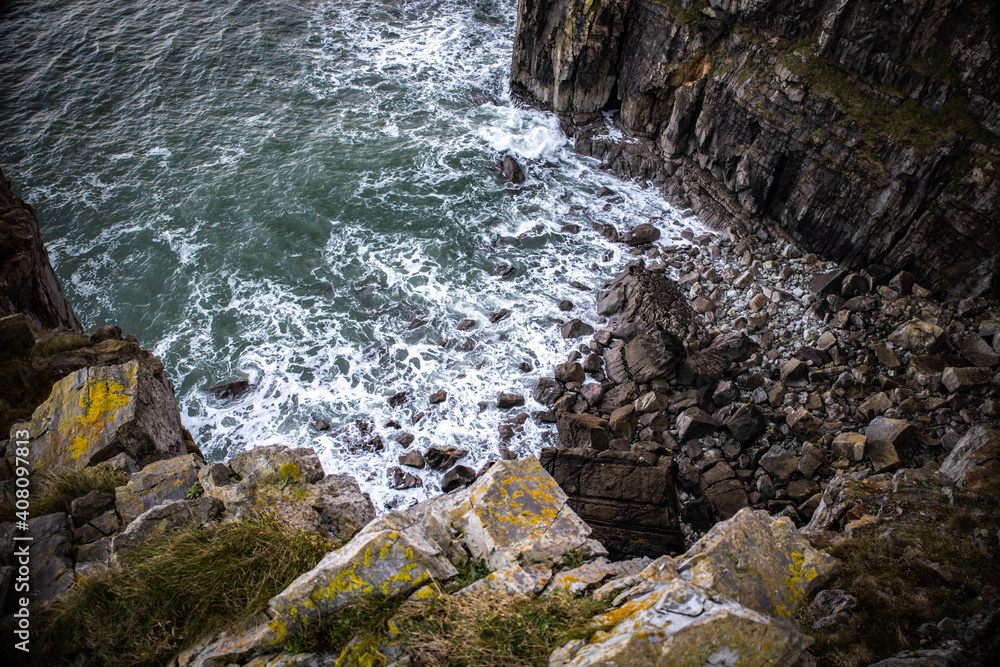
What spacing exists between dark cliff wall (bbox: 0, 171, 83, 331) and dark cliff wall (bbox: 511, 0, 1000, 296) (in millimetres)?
23225

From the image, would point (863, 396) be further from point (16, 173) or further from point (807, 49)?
point (16, 173)

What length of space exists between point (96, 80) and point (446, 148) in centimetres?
2328

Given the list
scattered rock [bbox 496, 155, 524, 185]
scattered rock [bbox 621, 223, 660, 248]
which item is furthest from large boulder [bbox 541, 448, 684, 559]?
scattered rock [bbox 496, 155, 524, 185]

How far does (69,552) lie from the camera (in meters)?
7.74

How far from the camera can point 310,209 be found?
78.5 feet

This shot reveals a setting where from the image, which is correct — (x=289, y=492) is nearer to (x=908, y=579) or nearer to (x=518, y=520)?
(x=518, y=520)

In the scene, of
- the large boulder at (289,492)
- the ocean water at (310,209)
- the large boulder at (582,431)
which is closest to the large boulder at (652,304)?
the ocean water at (310,209)

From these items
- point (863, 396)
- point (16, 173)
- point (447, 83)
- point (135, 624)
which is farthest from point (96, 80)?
point (863, 396)

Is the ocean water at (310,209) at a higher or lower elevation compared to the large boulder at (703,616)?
lower

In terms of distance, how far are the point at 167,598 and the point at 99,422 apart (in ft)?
17.0

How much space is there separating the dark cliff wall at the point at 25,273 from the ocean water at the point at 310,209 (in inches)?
193

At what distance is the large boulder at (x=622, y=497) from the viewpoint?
12.5 meters

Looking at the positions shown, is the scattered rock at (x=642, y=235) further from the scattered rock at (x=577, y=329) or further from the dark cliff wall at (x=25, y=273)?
the dark cliff wall at (x=25, y=273)

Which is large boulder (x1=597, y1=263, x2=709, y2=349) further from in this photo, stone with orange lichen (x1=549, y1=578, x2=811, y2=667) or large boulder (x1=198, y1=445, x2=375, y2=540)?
stone with orange lichen (x1=549, y1=578, x2=811, y2=667)
